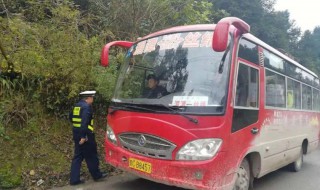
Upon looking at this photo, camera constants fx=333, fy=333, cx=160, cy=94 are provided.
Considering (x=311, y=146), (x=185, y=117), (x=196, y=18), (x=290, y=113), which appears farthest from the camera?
(x=196, y=18)

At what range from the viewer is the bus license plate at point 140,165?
15.2 ft

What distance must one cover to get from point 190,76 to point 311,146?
6197mm

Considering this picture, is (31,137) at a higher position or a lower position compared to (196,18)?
lower

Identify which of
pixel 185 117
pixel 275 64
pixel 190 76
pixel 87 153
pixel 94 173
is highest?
pixel 275 64

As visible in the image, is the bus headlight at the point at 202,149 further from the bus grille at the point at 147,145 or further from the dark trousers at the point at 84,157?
the dark trousers at the point at 84,157

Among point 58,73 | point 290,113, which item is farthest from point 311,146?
point 58,73

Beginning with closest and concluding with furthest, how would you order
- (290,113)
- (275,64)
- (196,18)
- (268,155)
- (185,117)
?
(185,117) < (268,155) < (275,64) < (290,113) < (196,18)

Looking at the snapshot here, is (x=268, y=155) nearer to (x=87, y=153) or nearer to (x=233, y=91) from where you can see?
(x=233, y=91)

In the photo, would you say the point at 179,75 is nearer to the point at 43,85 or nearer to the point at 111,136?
the point at 111,136

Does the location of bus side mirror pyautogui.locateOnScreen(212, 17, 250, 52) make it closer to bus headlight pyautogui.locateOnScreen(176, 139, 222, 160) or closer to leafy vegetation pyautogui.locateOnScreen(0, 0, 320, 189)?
bus headlight pyautogui.locateOnScreen(176, 139, 222, 160)

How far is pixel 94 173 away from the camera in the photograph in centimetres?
612

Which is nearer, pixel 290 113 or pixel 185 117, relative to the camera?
pixel 185 117

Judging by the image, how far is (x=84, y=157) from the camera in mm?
6047

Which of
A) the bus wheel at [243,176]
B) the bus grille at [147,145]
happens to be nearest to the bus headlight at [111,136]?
the bus grille at [147,145]
